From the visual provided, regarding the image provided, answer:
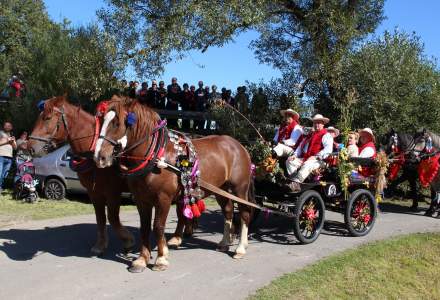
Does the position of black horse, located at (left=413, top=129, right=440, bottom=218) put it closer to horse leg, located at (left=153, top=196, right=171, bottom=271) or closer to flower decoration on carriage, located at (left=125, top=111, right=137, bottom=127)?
horse leg, located at (left=153, top=196, right=171, bottom=271)

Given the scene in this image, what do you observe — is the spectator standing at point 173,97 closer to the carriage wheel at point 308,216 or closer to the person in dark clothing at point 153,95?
the person in dark clothing at point 153,95

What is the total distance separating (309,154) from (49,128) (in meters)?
4.26

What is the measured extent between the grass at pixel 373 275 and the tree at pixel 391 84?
→ 655 centimetres

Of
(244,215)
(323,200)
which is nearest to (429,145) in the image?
(323,200)

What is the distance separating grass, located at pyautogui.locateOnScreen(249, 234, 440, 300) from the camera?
6285mm

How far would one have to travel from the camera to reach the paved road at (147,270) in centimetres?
595

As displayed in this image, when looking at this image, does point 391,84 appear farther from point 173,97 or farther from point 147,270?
point 147,270

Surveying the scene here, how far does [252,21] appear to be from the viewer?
13625mm

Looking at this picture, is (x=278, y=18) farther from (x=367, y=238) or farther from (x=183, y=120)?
(x=367, y=238)

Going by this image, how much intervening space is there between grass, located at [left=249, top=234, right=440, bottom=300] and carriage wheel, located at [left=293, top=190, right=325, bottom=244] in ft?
2.31

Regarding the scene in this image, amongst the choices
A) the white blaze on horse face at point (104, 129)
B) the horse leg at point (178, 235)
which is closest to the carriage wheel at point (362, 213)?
the horse leg at point (178, 235)

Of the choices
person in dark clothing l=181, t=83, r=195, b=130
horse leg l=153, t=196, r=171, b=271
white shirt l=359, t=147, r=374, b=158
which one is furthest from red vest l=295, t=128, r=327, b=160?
person in dark clothing l=181, t=83, r=195, b=130

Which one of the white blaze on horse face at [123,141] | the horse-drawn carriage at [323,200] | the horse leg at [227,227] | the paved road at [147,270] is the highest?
the white blaze on horse face at [123,141]

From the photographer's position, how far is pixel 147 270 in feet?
22.0
